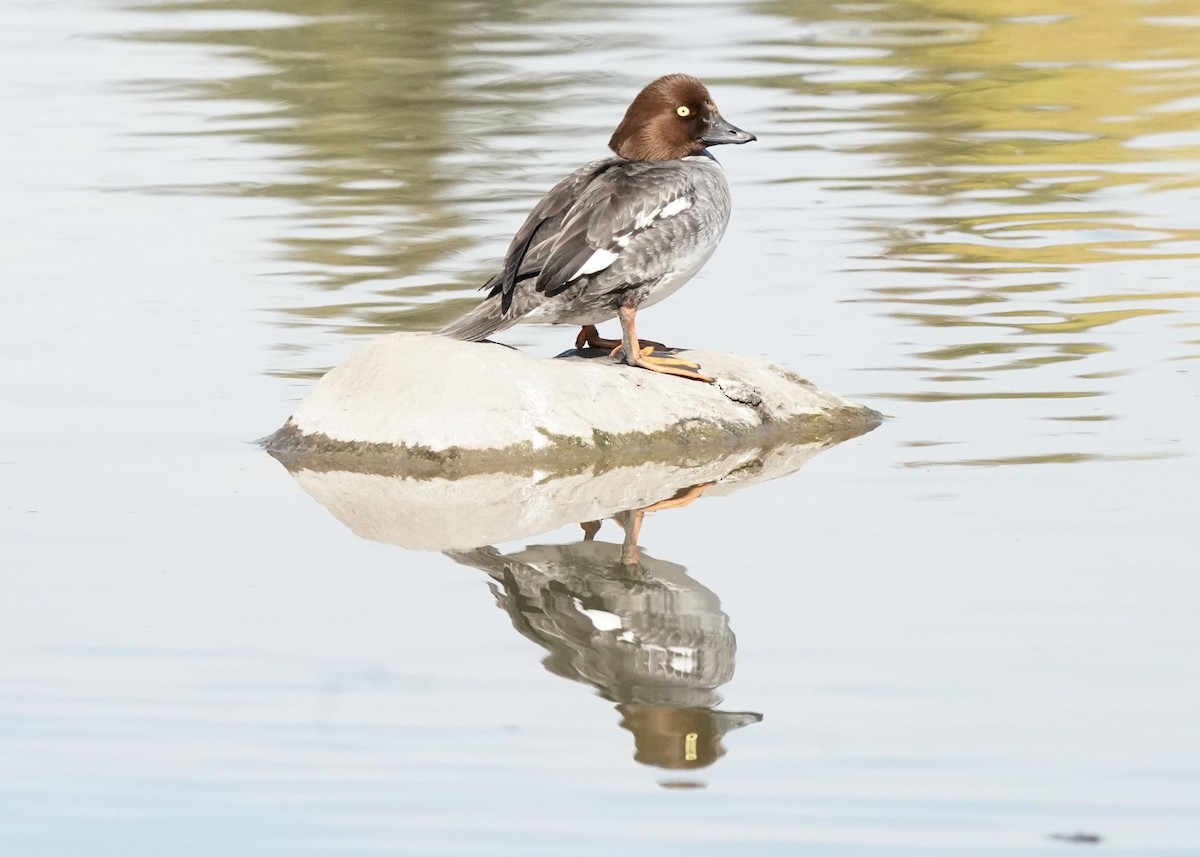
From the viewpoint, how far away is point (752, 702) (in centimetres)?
461

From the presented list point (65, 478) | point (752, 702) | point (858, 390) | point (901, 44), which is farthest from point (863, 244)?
point (901, 44)

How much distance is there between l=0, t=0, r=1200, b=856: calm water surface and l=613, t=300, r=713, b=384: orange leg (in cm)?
65

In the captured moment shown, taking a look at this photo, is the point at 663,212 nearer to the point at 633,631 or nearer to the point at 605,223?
the point at 605,223

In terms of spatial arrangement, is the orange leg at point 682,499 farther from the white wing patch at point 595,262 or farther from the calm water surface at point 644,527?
the white wing patch at point 595,262

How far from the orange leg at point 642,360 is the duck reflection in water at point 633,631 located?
1155 mm

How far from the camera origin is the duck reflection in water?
4523 millimetres

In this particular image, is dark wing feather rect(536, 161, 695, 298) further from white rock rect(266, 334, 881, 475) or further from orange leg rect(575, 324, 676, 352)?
orange leg rect(575, 324, 676, 352)

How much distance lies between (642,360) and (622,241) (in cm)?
45

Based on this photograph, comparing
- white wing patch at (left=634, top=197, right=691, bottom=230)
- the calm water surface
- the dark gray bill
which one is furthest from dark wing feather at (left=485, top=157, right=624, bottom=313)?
the calm water surface

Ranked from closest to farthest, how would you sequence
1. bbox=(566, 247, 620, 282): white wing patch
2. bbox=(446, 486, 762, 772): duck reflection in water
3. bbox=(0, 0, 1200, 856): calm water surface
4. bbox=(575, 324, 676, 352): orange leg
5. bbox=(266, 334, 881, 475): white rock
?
bbox=(0, 0, 1200, 856): calm water surface, bbox=(446, 486, 762, 772): duck reflection in water, bbox=(266, 334, 881, 475): white rock, bbox=(566, 247, 620, 282): white wing patch, bbox=(575, 324, 676, 352): orange leg

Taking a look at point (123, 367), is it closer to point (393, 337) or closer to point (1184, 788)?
point (393, 337)

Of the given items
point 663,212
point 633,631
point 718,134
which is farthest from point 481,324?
point 633,631

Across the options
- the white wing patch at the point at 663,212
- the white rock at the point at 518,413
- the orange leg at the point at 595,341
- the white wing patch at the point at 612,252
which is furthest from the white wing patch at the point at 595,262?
the orange leg at the point at 595,341

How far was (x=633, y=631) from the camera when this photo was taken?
5.22 metres
